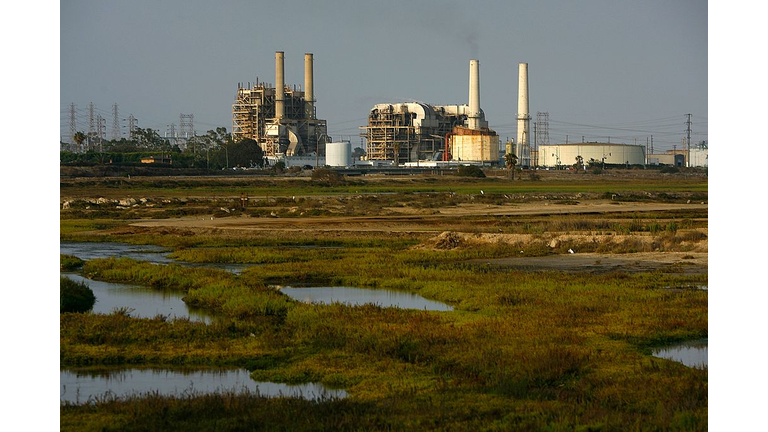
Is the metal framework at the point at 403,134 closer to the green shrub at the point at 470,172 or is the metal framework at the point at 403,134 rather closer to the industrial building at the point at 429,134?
the industrial building at the point at 429,134

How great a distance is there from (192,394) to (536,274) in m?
17.5

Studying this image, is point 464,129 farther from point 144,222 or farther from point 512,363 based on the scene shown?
point 512,363

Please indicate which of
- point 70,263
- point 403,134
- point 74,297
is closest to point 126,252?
point 70,263

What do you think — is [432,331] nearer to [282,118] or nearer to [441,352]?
[441,352]

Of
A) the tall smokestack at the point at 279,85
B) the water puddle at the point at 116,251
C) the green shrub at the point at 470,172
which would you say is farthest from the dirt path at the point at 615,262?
the tall smokestack at the point at 279,85

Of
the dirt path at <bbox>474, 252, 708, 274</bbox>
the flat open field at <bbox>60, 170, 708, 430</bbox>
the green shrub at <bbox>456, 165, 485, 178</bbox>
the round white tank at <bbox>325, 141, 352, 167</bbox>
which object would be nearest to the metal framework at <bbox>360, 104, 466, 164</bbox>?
the round white tank at <bbox>325, 141, 352, 167</bbox>

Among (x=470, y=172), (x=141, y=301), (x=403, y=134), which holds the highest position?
(x=403, y=134)

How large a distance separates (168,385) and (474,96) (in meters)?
167

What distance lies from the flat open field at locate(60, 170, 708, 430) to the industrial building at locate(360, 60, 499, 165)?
136m

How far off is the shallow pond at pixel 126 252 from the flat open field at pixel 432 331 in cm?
86

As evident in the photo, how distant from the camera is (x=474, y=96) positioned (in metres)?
182

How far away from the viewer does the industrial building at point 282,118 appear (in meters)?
173
